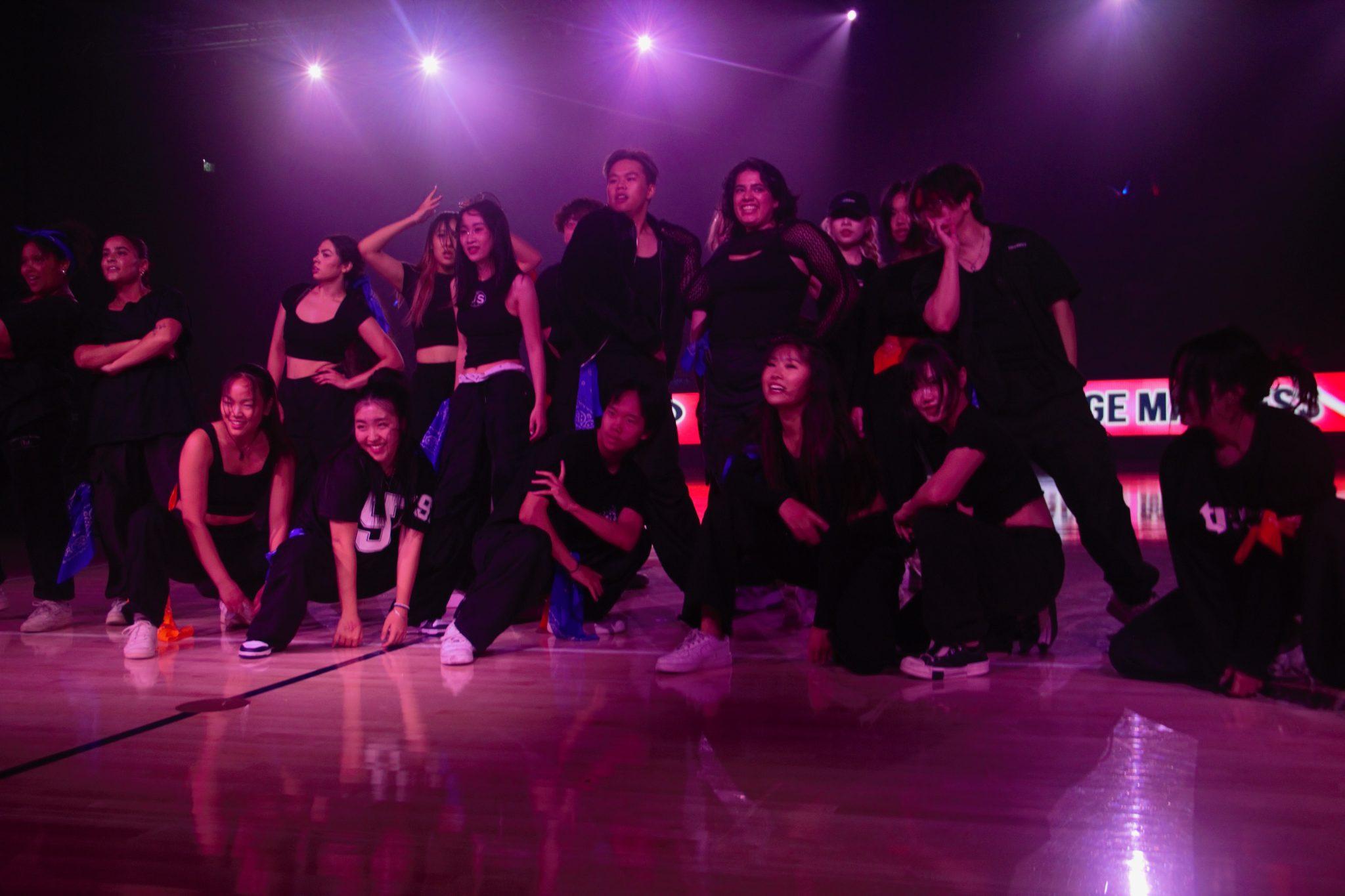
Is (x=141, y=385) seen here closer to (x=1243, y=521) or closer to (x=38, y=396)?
(x=38, y=396)

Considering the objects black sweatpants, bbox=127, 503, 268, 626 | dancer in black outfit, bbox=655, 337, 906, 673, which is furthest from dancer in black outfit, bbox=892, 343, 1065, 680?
black sweatpants, bbox=127, 503, 268, 626

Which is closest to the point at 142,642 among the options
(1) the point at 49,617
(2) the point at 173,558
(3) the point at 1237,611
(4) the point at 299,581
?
(2) the point at 173,558

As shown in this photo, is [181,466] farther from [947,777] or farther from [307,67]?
[307,67]

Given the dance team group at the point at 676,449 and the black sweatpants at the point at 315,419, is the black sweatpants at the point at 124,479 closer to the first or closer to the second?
the dance team group at the point at 676,449

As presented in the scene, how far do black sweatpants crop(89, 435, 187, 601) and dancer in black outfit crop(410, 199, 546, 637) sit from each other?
974 mm

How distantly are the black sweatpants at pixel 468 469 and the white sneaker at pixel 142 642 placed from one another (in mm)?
716

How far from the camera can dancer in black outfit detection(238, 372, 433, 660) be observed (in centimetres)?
278

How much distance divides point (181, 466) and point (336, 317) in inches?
36.1

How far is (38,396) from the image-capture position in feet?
11.1

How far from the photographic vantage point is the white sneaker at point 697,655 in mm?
2422

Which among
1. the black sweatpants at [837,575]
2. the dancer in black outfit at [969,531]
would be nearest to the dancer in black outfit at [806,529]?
the black sweatpants at [837,575]

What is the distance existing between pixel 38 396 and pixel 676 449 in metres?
2.24

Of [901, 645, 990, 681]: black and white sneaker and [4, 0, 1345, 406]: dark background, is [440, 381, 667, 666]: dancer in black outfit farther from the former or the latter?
[4, 0, 1345, 406]: dark background

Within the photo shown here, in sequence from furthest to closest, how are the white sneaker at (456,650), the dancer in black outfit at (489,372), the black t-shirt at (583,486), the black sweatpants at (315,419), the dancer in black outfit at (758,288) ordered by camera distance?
the black sweatpants at (315,419), the dancer in black outfit at (489,372), the dancer in black outfit at (758,288), the black t-shirt at (583,486), the white sneaker at (456,650)
